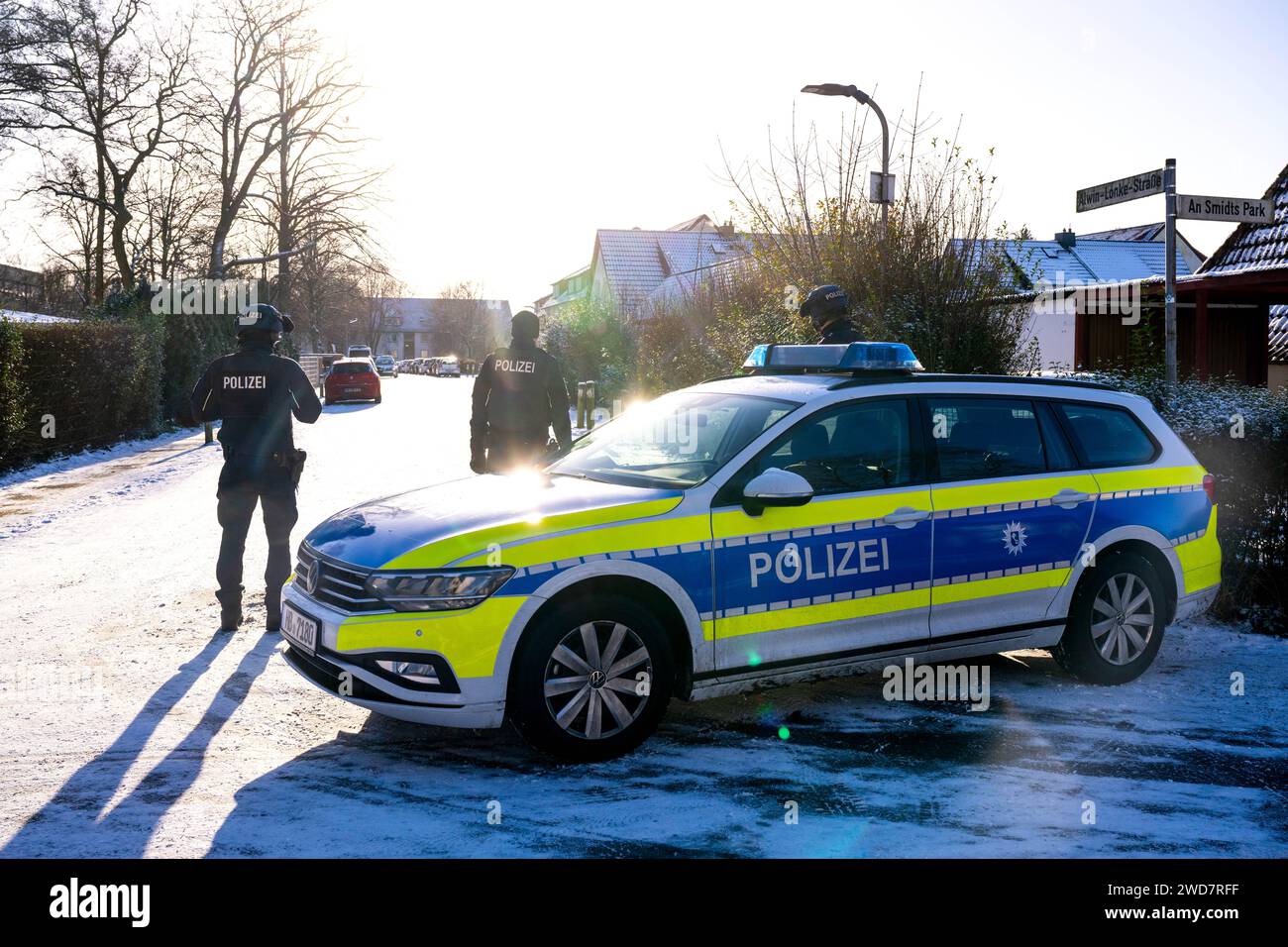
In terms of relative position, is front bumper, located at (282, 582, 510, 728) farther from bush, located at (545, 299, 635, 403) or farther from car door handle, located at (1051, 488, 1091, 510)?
bush, located at (545, 299, 635, 403)

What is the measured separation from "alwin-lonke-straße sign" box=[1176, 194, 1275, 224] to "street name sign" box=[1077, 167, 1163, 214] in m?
0.20

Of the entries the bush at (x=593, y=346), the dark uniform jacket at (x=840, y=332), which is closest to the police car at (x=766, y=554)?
the dark uniform jacket at (x=840, y=332)

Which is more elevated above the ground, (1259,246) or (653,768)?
(1259,246)

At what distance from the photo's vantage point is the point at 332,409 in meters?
37.5

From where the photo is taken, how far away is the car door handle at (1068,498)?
574 centimetres

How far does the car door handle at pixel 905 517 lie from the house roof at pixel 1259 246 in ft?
38.9

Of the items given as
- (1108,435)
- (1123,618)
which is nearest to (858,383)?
(1108,435)

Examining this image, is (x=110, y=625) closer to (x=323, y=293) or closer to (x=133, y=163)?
(x=133, y=163)

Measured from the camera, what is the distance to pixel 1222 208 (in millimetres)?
8312

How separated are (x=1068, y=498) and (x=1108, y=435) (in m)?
0.59

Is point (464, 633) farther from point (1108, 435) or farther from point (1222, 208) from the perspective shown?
point (1222, 208)

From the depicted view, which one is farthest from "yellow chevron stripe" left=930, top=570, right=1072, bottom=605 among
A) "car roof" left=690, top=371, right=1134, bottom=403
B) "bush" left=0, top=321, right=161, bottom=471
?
"bush" left=0, top=321, right=161, bottom=471
